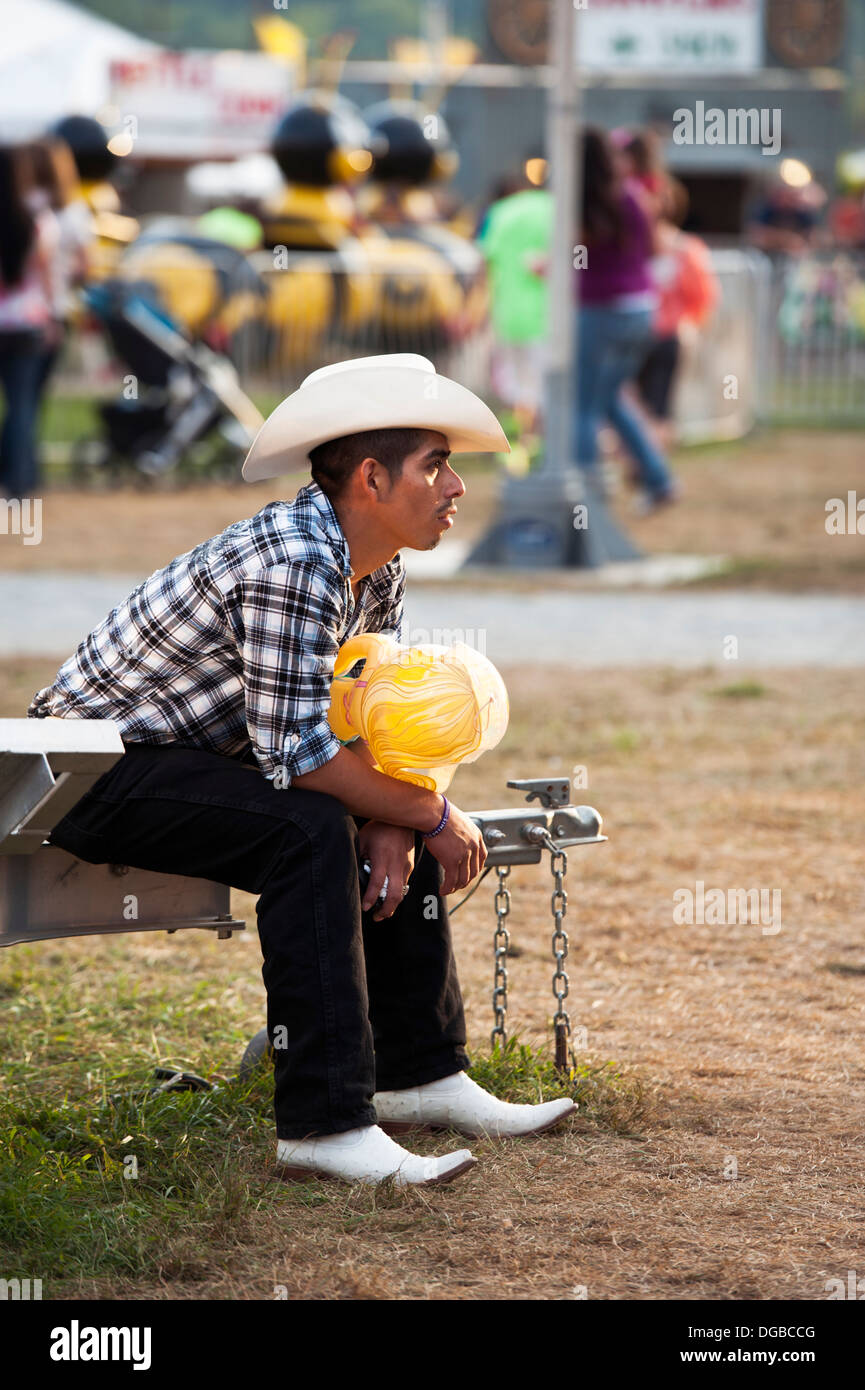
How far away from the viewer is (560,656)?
27.4 feet

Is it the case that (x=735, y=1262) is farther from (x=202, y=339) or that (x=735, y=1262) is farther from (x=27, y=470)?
(x=202, y=339)

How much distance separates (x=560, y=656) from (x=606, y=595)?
1.53 metres

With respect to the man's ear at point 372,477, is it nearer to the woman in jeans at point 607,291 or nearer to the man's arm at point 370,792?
the man's arm at point 370,792

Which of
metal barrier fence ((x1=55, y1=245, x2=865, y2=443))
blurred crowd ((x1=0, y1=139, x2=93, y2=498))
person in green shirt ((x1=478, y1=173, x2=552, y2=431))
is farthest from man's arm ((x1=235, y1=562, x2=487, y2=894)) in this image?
metal barrier fence ((x1=55, y1=245, x2=865, y2=443))

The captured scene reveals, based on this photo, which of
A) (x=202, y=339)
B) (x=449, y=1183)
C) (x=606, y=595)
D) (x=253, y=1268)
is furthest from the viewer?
(x=202, y=339)

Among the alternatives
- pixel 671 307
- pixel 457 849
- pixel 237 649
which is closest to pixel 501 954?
pixel 457 849

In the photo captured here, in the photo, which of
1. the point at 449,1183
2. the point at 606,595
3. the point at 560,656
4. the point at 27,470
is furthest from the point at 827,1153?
the point at 27,470

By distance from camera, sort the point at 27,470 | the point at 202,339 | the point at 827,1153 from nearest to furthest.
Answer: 1. the point at 827,1153
2. the point at 27,470
3. the point at 202,339

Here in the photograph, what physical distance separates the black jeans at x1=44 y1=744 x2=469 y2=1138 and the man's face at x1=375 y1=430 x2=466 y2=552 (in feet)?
1.58

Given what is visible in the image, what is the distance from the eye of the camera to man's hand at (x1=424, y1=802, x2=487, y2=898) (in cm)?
341

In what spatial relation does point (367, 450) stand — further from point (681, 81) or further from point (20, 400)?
point (681, 81)

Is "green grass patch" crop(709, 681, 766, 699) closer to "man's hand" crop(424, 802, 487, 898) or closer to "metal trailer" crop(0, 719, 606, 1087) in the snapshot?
"metal trailer" crop(0, 719, 606, 1087)

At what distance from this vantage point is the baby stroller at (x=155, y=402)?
1384 cm

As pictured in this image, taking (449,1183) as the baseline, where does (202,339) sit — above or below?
above
